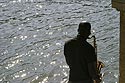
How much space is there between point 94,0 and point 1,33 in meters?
8.57

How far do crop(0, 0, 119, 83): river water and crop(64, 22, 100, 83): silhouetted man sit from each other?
19.0 ft

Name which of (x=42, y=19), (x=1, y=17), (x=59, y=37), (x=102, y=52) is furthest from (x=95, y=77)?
(x=1, y=17)

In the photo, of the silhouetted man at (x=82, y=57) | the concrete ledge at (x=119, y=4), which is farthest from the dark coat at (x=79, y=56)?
the concrete ledge at (x=119, y=4)

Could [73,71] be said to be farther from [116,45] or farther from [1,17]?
→ [1,17]

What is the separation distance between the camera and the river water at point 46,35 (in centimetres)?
1227

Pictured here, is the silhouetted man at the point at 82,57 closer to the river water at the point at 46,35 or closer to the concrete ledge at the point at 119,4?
the concrete ledge at the point at 119,4

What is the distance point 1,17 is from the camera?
2086 centimetres

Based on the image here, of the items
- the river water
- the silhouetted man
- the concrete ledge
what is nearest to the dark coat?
the silhouetted man

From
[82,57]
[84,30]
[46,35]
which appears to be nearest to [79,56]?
[82,57]

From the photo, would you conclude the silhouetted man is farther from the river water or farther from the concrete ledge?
the river water

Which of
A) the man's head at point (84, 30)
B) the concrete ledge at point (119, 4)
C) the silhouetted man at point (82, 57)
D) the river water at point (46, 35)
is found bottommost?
the river water at point (46, 35)

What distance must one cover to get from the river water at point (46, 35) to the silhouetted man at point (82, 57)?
5785 mm

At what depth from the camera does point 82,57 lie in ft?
17.6

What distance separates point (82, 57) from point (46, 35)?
37.5 feet
